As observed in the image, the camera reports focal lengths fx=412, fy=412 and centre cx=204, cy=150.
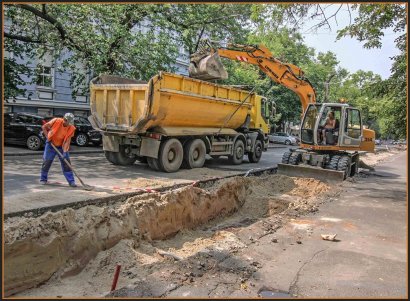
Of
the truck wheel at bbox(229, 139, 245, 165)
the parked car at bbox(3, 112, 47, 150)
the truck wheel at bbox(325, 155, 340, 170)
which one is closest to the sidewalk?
the parked car at bbox(3, 112, 47, 150)

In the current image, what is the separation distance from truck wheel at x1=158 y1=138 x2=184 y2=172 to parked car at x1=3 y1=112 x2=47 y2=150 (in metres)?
7.99

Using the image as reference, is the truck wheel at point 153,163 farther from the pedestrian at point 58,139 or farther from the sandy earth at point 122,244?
the pedestrian at point 58,139

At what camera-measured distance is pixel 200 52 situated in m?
13.4

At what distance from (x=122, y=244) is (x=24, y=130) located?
1367cm

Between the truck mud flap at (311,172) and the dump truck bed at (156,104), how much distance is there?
2988 mm

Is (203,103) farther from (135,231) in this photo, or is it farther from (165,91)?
(135,231)

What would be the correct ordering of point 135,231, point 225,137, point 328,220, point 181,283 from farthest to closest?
point 225,137, point 328,220, point 135,231, point 181,283

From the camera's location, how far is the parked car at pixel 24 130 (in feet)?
58.6

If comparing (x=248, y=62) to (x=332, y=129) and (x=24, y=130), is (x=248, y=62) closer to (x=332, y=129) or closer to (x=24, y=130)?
(x=332, y=129)

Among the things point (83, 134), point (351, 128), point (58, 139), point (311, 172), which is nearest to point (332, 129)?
point (351, 128)

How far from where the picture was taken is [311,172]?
13555 millimetres

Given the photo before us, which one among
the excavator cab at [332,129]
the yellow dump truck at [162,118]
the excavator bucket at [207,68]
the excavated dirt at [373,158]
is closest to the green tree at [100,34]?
the yellow dump truck at [162,118]

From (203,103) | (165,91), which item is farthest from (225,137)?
(165,91)

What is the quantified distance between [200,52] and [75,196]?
7.66 metres
